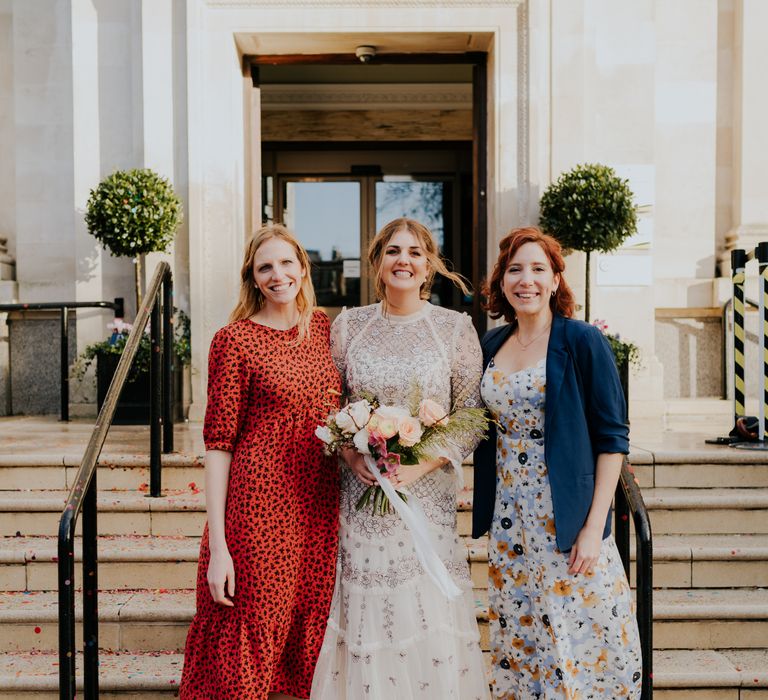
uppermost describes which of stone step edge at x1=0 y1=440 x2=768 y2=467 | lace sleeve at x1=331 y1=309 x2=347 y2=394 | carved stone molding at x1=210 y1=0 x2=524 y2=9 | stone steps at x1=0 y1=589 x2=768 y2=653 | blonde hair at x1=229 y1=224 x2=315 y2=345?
carved stone molding at x1=210 y1=0 x2=524 y2=9

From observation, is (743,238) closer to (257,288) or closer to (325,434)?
(257,288)

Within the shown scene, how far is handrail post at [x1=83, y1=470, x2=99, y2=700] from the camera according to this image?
2893 mm

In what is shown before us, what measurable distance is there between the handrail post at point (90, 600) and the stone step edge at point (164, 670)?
384 millimetres

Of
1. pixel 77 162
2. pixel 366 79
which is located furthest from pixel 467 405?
pixel 366 79

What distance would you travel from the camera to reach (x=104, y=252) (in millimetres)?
→ 7098

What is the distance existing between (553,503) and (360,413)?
2.29ft

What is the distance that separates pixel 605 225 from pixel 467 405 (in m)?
3.80

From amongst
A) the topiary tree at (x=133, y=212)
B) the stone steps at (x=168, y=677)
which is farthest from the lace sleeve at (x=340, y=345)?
the topiary tree at (x=133, y=212)

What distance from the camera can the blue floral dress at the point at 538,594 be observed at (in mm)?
2529

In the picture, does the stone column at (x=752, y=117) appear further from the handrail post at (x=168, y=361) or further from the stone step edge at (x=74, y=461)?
the stone step edge at (x=74, y=461)

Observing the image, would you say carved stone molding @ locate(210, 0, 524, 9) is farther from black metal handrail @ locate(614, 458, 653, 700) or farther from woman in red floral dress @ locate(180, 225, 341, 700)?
black metal handrail @ locate(614, 458, 653, 700)

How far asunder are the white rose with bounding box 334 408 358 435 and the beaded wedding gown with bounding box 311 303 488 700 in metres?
0.27

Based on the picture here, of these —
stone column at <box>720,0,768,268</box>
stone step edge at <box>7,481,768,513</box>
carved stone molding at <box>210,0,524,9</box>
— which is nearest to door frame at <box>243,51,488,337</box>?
carved stone molding at <box>210,0,524,9</box>

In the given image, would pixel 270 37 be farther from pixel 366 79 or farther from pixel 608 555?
pixel 608 555
